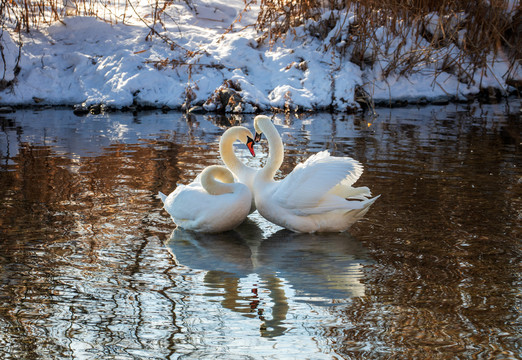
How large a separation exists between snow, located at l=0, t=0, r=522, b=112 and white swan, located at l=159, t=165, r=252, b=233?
28.0 ft

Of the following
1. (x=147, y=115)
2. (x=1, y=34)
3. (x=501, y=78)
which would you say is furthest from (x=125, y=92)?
(x=501, y=78)

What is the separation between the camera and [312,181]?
5.46 meters

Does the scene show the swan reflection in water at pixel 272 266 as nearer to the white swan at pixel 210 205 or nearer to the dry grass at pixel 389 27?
the white swan at pixel 210 205

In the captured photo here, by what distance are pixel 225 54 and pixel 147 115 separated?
2525 millimetres

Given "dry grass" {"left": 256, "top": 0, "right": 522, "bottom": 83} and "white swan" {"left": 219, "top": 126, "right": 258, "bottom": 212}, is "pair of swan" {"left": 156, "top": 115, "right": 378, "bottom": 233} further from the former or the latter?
"dry grass" {"left": 256, "top": 0, "right": 522, "bottom": 83}

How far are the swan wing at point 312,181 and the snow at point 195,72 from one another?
8672 mm

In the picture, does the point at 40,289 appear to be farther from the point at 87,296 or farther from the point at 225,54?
the point at 225,54

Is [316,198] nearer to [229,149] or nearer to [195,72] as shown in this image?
[229,149]

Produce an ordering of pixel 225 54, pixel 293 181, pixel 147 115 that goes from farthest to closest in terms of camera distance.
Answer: pixel 225 54 → pixel 147 115 → pixel 293 181

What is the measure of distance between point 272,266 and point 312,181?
0.95 m

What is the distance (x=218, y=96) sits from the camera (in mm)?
14453

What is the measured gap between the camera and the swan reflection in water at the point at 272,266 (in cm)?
404

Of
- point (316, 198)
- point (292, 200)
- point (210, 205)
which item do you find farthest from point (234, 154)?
point (316, 198)

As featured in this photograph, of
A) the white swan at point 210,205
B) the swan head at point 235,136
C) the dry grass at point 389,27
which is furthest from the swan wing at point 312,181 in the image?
the dry grass at point 389,27
